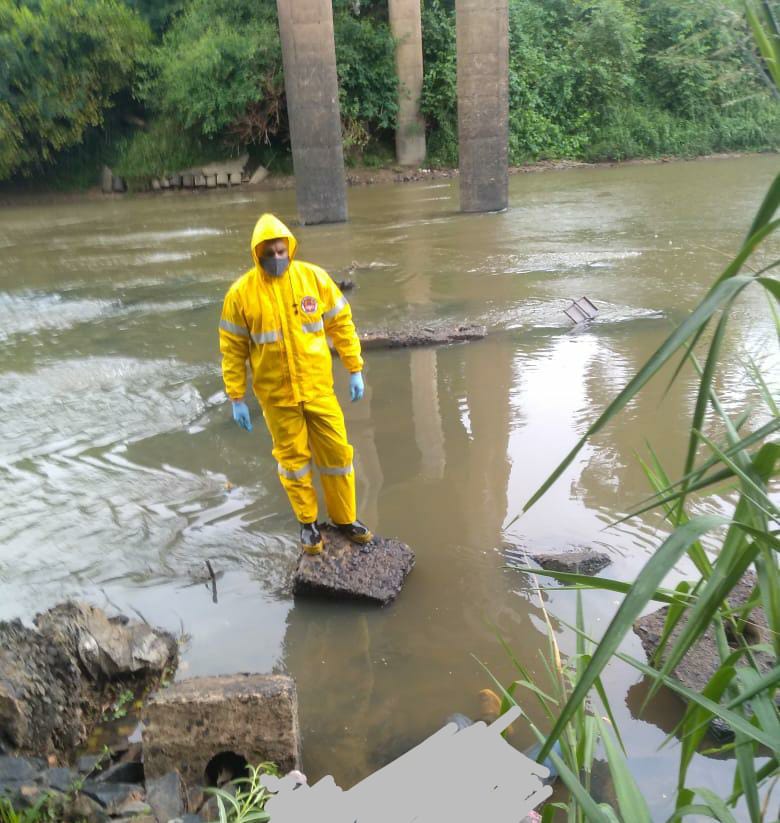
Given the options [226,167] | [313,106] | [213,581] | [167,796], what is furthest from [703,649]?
[226,167]

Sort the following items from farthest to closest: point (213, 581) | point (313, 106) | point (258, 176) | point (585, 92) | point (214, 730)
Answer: point (585, 92), point (258, 176), point (313, 106), point (213, 581), point (214, 730)

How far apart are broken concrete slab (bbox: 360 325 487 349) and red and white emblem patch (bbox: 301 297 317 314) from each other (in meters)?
3.21

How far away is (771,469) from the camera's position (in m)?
1.36

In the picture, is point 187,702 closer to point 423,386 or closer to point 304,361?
point 304,361

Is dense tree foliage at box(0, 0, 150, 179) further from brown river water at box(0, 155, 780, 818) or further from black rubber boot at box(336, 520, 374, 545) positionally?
black rubber boot at box(336, 520, 374, 545)

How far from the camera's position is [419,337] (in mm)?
6879

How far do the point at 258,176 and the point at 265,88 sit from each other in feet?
8.25

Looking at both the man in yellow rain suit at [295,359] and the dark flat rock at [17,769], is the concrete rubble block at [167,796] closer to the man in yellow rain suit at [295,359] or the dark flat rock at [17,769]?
the dark flat rock at [17,769]

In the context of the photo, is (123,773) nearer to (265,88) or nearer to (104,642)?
(104,642)

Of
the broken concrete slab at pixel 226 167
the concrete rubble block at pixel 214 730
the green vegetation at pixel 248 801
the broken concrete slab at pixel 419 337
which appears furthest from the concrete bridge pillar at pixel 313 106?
the green vegetation at pixel 248 801

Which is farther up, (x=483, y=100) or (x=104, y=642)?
(x=483, y=100)

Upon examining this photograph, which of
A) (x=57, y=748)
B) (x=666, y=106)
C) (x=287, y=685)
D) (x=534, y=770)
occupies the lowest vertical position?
(x=57, y=748)

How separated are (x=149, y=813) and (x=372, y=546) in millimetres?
1731

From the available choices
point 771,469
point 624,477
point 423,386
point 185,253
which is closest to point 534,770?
point 771,469
